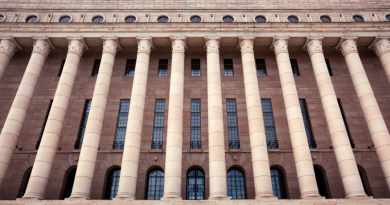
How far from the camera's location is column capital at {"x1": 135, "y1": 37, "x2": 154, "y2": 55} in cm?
2842

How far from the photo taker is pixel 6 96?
1190 inches

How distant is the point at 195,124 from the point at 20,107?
1590 centimetres

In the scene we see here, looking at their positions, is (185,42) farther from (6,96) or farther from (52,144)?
(6,96)

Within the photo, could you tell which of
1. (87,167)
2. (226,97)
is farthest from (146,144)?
(226,97)

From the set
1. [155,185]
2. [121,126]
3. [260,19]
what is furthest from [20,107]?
[260,19]

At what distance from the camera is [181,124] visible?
24.2 m

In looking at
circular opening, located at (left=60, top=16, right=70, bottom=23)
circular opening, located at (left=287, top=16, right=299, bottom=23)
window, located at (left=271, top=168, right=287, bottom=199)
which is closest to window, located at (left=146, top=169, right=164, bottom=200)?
window, located at (left=271, top=168, right=287, bottom=199)

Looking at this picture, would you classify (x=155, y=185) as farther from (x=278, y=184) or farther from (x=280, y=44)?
(x=280, y=44)

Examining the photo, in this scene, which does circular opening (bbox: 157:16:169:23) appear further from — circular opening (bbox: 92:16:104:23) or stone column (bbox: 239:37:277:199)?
stone column (bbox: 239:37:277:199)

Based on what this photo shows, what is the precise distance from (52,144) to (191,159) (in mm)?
11932

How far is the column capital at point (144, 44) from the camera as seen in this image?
2842 centimetres

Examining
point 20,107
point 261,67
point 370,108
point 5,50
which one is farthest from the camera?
point 261,67

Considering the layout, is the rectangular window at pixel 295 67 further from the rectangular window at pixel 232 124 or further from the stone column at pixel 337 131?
the rectangular window at pixel 232 124

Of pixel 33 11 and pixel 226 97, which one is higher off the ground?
pixel 33 11
